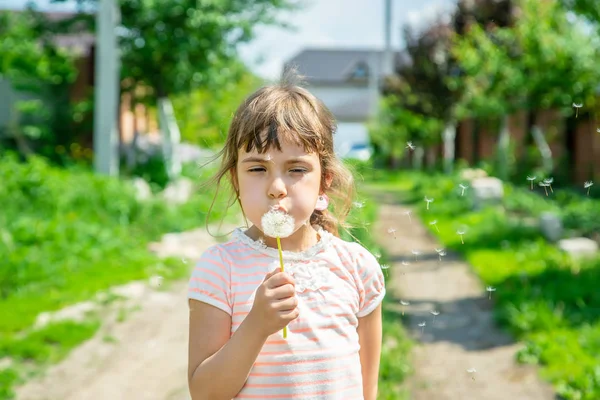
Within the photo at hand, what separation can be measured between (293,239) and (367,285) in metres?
0.21

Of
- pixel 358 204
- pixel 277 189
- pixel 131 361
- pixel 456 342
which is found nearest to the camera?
pixel 277 189

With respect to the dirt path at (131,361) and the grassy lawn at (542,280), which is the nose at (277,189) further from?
the dirt path at (131,361)

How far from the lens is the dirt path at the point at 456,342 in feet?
13.6

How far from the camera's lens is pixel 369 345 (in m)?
1.76

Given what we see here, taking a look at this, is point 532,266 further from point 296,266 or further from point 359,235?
point 296,266

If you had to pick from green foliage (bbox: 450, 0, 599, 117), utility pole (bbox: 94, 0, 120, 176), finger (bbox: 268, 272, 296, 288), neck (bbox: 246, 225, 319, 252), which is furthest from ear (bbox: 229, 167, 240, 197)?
utility pole (bbox: 94, 0, 120, 176)

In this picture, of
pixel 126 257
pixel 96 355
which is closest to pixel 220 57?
pixel 126 257

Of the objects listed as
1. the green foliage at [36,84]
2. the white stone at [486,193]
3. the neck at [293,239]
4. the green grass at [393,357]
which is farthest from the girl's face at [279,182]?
the green foliage at [36,84]

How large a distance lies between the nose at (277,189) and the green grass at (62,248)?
291 cm

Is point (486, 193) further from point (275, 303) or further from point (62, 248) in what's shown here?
point (275, 303)

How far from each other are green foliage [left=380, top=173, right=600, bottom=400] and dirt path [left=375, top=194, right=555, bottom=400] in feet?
0.42

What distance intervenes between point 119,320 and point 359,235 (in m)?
2.03

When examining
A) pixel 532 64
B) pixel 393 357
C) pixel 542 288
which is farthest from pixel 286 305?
pixel 532 64

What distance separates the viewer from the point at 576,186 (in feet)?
45.7
